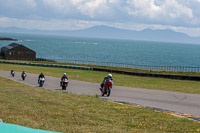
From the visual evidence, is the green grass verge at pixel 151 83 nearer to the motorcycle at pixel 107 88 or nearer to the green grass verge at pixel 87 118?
the motorcycle at pixel 107 88

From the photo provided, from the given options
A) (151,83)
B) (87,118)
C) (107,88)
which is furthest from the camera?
(151,83)

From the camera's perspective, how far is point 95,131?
354 inches

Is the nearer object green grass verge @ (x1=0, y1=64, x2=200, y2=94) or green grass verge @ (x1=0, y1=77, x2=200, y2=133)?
green grass verge @ (x1=0, y1=77, x2=200, y2=133)

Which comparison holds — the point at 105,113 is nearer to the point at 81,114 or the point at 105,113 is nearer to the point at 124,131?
the point at 81,114

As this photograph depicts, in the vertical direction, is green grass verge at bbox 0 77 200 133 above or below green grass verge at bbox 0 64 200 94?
above

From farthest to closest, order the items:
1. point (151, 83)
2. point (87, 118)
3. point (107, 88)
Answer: point (151, 83) → point (107, 88) → point (87, 118)

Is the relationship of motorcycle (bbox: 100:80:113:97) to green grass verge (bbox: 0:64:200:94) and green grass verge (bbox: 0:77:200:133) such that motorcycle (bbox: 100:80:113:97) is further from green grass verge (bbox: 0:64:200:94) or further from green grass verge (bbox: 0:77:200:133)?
green grass verge (bbox: 0:64:200:94)

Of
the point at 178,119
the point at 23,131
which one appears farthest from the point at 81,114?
the point at 23,131

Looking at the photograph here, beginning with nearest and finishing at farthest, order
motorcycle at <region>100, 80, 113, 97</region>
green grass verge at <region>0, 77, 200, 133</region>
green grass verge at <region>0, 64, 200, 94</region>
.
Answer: green grass verge at <region>0, 77, 200, 133</region>, motorcycle at <region>100, 80, 113, 97</region>, green grass verge at <region>0, 64, 200, 94</region>

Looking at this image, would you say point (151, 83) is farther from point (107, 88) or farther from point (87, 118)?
point (87, 118)

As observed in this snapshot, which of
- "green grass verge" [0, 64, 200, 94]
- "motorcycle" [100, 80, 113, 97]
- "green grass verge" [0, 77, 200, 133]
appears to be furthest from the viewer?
"green grass verge" [0, 64, 200, 94]

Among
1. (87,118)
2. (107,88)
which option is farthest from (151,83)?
(87,118)

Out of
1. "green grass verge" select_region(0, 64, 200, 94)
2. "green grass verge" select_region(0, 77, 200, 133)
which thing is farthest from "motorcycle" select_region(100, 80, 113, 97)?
"green grass verge" select_region(0, 64, 200, 94)

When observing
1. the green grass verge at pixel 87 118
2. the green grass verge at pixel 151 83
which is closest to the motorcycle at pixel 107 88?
the green grass verge at pixel 87 118
